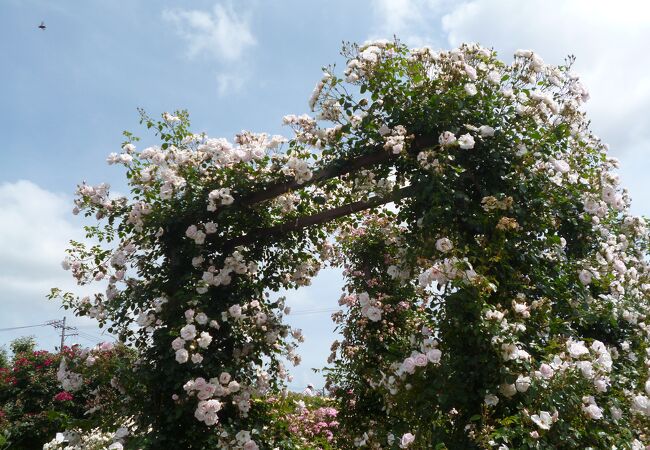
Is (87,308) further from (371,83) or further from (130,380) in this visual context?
(371,83)

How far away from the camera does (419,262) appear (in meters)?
3.23

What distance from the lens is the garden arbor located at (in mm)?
2928

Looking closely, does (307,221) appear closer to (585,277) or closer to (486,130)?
(486,130)

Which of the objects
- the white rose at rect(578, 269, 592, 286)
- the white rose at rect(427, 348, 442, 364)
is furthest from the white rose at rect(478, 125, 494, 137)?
A: the white rose at rect(427, 348, 442, 364)

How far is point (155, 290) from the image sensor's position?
172 inches

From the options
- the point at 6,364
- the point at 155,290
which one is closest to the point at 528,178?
the point at 155,290

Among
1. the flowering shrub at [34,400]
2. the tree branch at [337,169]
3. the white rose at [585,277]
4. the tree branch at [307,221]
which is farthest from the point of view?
the flowering shrub at [34,400]

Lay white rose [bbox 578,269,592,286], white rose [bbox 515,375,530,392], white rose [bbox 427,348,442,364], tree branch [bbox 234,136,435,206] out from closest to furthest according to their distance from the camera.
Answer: white rose [bbox 515,375,530,392], white rose [bbox 427,348,442,364], white rose [bbox 578,269,592,286], tree branch [bbox 234,136,435,206]

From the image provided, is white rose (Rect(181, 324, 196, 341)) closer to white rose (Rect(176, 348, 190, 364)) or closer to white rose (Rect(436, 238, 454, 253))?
white rose (Rect(176, 348, 190, 364))

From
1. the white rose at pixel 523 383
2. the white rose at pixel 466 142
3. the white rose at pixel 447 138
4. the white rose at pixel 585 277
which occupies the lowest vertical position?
the white rose at pixel 523 383

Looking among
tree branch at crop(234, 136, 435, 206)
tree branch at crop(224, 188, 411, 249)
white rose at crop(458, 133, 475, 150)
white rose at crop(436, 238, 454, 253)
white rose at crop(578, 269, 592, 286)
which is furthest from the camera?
tree branch at crop(224, 188, 411, 249)

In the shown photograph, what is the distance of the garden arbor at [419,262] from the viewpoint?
2928 millimetres

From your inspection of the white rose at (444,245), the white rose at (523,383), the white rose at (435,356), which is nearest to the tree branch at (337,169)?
the white rose at (444,245)

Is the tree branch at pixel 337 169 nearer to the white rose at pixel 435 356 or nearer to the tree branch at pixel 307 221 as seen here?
the tree branch at pixel 307 221
